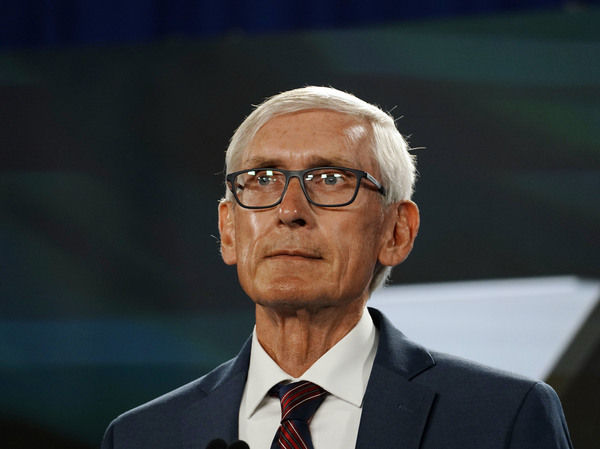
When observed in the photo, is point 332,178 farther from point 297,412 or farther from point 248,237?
point 297,412

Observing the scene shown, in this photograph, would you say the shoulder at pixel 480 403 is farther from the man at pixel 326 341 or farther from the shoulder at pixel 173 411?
the shoulder at pixel 173 411

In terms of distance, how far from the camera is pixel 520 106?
2.88 meters

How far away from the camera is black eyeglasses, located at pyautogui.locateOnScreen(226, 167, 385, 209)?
1.64 meters

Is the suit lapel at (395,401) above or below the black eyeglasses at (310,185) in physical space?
below

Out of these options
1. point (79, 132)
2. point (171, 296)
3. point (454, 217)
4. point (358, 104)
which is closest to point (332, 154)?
point (358, 104)

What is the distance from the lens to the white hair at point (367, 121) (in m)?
1.75

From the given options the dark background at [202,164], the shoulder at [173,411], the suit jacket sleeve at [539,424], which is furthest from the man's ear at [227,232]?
the dark background at [202,164]

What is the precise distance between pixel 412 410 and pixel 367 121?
2.01 feet

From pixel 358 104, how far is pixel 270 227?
0.35m

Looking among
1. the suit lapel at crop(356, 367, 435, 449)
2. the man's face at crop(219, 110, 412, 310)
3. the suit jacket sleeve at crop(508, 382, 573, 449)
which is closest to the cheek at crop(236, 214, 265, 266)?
the man's face at crop(219, 110, 412, 310)

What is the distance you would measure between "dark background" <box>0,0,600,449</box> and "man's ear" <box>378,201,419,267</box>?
106 cm

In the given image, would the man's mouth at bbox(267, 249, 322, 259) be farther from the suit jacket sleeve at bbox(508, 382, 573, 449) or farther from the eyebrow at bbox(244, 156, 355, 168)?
the suit jacket sleeve at bbox(508, 382, 573, 449)

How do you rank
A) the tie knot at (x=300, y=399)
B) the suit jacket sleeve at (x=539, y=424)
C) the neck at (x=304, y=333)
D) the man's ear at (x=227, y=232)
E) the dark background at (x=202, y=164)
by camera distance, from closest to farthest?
the suit jacket sleeve at (x=539, y=424) → the tie knot at (x=300, y=399) → the neck at (x=304, y=333) → the man's ear at (x=227, y=232) → the dark background at (x=202, y=164)

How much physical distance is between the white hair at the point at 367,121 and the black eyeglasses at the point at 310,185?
8cm
